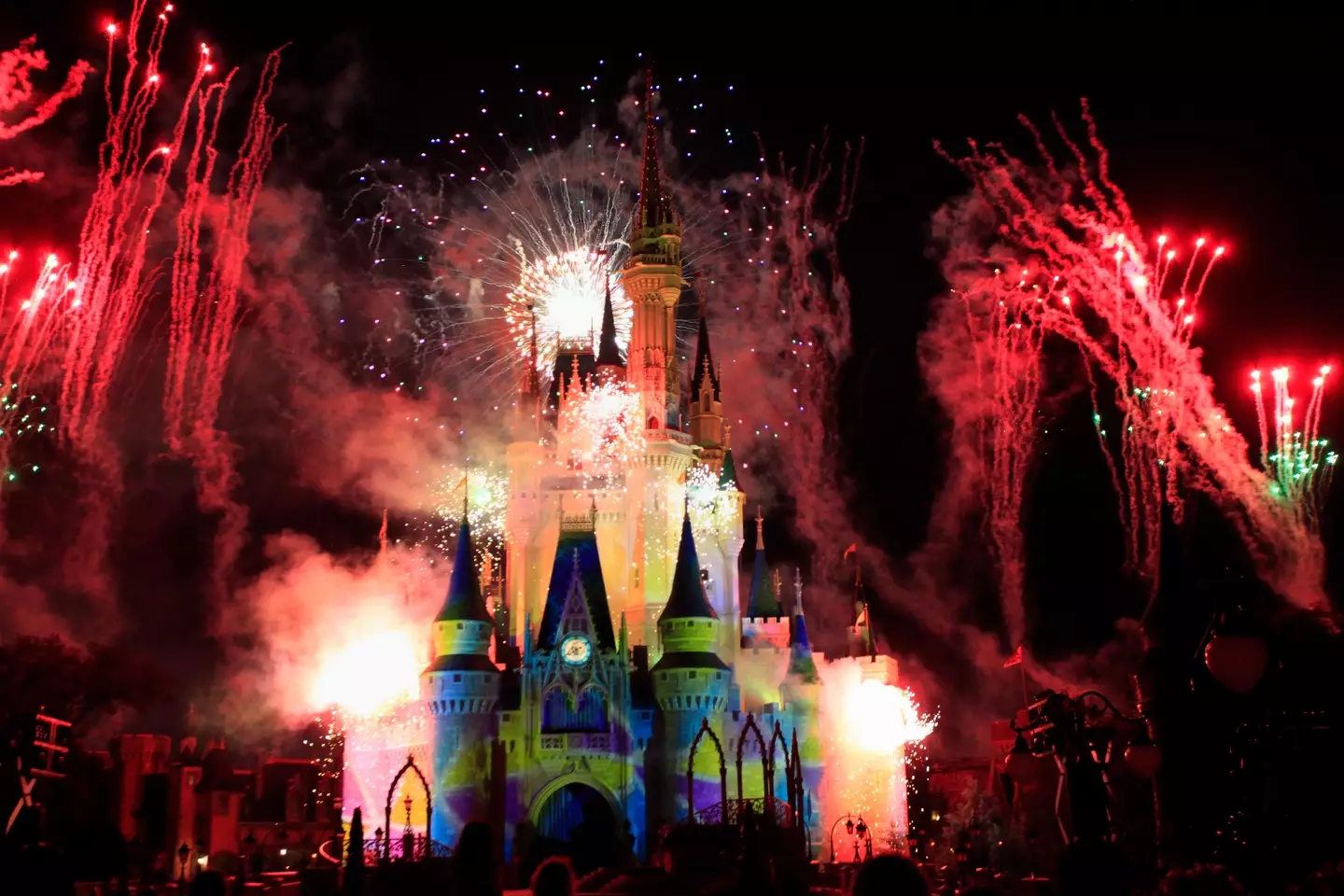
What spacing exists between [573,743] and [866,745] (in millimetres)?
15503

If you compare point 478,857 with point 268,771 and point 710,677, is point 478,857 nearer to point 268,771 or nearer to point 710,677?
point 710,677

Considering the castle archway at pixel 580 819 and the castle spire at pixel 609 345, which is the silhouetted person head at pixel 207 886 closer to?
the castle archway at pixel 580 819

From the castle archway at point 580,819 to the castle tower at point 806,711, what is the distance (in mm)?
9668

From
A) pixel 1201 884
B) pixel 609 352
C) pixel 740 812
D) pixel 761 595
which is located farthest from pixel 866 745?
pixel 1201 884

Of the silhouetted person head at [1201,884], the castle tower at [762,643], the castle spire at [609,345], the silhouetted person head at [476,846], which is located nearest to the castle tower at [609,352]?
the castle spire at [609,345]

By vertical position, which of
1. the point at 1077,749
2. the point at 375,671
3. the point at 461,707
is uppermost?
the point at 375,671

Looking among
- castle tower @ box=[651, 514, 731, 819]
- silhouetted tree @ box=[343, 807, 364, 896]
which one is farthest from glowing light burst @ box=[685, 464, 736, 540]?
silhouetted tree @ box=[343, 807, 364, 896]

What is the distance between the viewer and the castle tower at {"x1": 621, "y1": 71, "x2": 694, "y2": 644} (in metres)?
63.8

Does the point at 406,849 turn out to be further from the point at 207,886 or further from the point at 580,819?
the point at 207,886

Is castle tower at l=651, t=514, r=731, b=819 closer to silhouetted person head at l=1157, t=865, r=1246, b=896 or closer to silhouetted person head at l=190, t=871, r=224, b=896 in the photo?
silhouetted person head at l=1157, t=865, r=1246, b=896

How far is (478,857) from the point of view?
10109 mm

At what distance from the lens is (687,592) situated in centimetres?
5816

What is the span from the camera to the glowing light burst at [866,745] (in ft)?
200

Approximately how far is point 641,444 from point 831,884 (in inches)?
994
